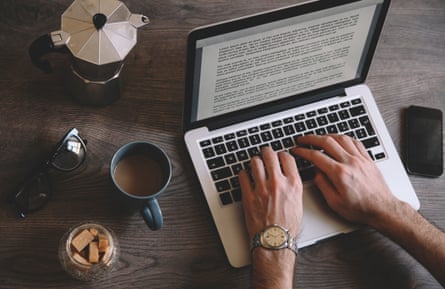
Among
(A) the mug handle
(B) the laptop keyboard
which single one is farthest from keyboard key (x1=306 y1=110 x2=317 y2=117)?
(A) the mug handle

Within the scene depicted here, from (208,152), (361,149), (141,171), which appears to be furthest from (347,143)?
(141,171)

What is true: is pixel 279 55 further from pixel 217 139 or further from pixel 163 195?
pixel 163 195

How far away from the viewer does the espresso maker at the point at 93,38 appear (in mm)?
854

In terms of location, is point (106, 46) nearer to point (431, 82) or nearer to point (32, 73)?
point (32, 73)

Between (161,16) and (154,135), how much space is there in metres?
0.25

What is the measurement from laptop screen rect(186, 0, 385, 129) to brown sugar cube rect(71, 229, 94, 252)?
26 cm

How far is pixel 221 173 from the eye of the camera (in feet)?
3.14

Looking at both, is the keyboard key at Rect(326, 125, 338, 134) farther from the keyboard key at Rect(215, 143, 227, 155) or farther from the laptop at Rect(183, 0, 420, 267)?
the keyboard key at Rect(215, 143, 227, 155)

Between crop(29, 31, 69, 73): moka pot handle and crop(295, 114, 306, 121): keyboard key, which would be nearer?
crop(29, 31, 69, 73): moka pot handle

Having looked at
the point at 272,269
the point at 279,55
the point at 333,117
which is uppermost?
the point at 279,55

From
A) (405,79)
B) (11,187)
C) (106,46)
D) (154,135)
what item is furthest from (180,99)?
(405,79)

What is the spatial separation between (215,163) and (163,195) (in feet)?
0.34

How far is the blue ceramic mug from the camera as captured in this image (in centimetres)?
88

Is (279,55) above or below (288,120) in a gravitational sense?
above
